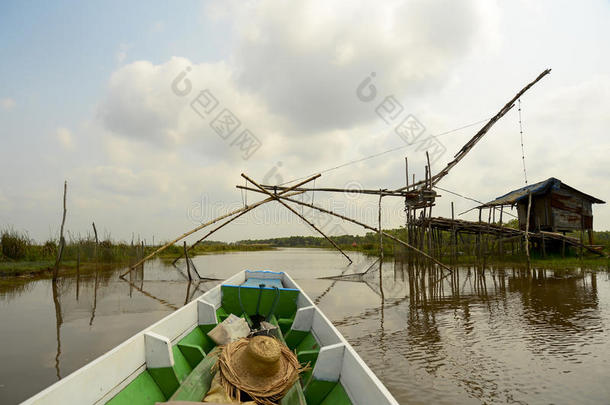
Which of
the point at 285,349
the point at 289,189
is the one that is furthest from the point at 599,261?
the point at 285,349

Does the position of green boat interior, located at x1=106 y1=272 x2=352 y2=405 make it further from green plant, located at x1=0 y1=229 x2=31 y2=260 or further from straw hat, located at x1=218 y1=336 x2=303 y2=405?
green plant, located at x1=0 y1=229 x2=31 y2=260

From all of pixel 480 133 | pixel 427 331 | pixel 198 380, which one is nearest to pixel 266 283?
pixel 427 331

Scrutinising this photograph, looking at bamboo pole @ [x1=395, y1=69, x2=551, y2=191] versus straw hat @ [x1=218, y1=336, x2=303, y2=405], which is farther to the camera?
bamboo pole @ [x1=395, y1=69, x2=551, y2=191]

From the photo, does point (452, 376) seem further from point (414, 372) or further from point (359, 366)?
point (359, 366)

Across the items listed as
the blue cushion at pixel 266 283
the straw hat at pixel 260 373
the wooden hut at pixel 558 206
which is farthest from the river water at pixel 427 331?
the wooden hut at pixel 558 206

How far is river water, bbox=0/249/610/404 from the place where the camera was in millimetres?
4012

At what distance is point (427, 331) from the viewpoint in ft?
20.4

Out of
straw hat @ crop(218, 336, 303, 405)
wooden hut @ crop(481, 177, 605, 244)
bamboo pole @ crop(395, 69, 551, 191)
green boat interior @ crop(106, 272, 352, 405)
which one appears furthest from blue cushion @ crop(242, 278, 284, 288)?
wooden hut @ crop(481, 177, 605, 244)

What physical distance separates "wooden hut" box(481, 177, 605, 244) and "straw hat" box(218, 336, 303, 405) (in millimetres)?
18943

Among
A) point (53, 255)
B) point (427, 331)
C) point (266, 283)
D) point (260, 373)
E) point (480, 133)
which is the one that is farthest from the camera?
point (53, 255)

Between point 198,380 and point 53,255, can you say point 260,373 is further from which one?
point 53,255

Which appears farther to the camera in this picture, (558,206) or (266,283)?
(558,206)

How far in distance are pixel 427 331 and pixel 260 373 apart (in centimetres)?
444

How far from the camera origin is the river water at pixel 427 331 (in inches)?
158
